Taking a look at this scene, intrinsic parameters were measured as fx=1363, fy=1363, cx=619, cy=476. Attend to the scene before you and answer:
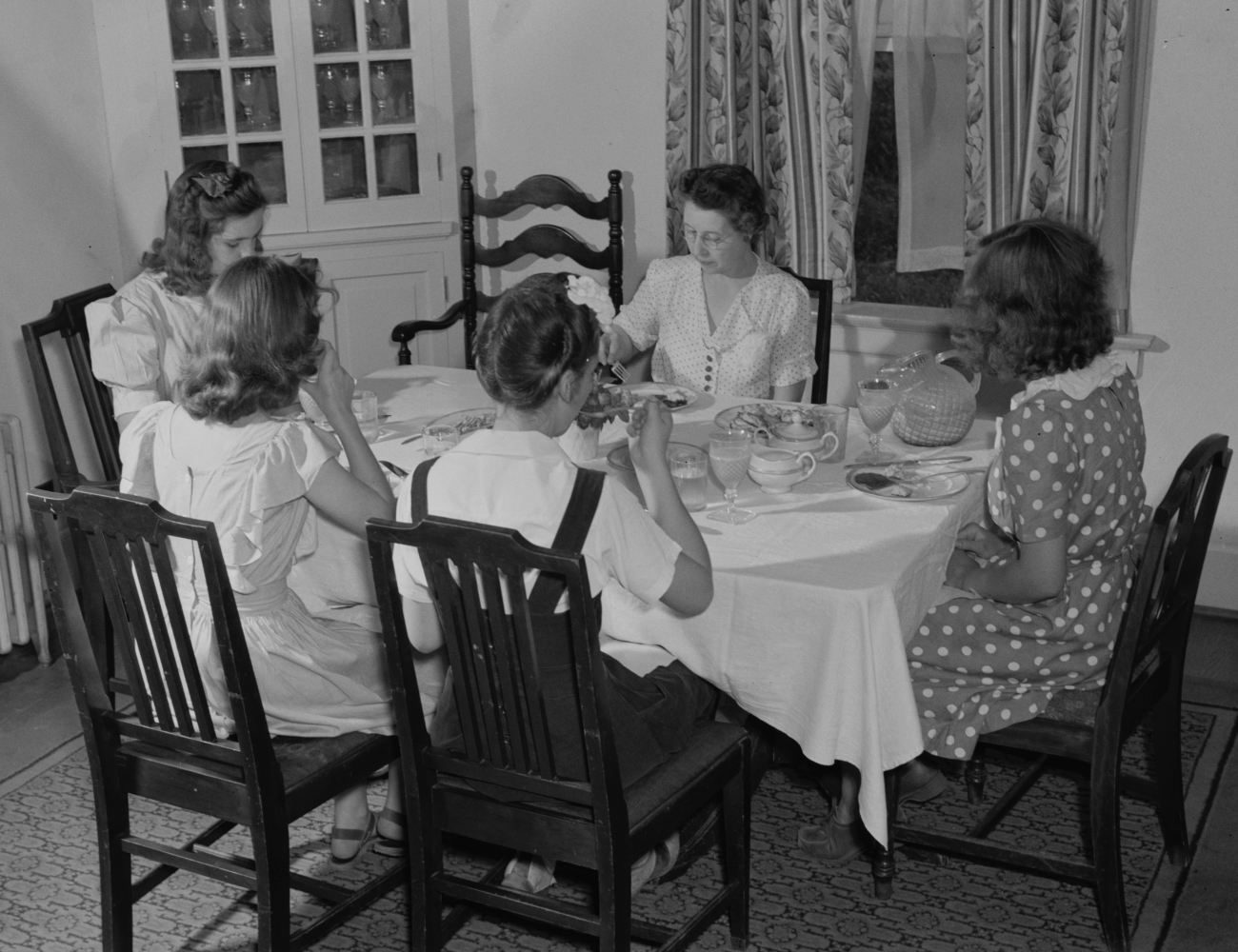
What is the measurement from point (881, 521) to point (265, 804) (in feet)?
3.31

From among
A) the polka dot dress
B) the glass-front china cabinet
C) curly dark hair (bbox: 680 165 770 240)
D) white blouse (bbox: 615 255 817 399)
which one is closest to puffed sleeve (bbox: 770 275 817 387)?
white blouse (bbox: 615 255 817 399)

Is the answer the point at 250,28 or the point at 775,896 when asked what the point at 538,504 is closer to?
the point at 775,896

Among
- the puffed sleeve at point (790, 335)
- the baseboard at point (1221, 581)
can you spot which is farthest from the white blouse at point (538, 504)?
the baseboard at point (1221, 581)

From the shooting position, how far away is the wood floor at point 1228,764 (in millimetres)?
2211

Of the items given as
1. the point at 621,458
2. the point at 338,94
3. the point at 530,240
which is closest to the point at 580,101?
the point at 530,240

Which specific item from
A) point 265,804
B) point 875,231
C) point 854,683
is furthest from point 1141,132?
point 265,804

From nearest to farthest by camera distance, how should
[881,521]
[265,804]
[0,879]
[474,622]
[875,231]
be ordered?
[474,622] → [265,804] → [881,521] → [0,879] → [875,231]

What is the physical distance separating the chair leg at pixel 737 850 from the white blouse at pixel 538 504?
409 millimetres

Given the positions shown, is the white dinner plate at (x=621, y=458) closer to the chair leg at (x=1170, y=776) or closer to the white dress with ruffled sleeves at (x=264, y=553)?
the white dress with ruffled sleeves at (x=264, y=553)

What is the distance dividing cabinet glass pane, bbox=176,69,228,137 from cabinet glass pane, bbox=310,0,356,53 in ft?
0.99

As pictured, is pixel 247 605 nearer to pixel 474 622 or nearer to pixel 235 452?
pixel 235 452

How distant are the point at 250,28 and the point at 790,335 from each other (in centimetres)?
180

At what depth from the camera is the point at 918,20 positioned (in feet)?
11.7

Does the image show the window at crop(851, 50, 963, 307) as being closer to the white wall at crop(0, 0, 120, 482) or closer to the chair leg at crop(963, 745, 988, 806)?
the chair leg at crop(963, 745, 988, 806)
